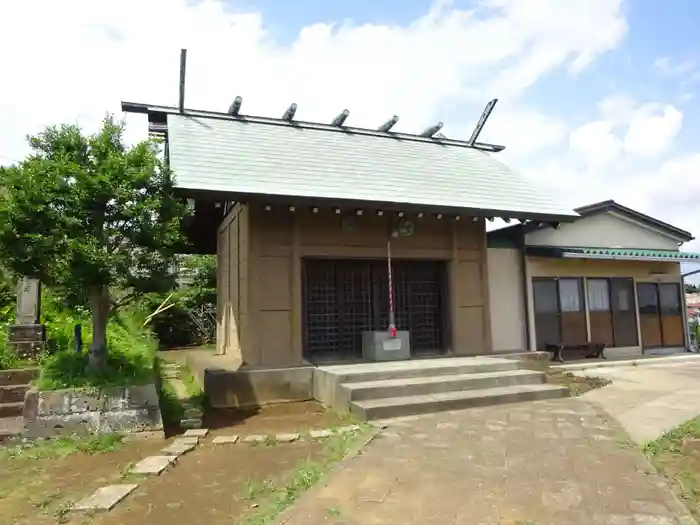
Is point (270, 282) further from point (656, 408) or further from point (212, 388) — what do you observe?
point (656, 408)

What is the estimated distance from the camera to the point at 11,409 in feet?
20.6

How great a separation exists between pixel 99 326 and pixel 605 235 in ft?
38.3

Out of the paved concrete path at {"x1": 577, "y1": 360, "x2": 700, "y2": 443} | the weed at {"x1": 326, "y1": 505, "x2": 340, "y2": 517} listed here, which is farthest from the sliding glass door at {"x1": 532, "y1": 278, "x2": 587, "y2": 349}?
the weed at {"x1": 326, "y1": 505, "x2": 340, "y2": 517}

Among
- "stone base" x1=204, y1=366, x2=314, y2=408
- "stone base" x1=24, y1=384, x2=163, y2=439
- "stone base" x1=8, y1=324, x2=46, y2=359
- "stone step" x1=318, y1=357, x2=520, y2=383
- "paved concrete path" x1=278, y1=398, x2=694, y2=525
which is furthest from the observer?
"stone base" x1=204, y1=366, x2=314, y2=408

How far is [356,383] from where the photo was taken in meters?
7.26

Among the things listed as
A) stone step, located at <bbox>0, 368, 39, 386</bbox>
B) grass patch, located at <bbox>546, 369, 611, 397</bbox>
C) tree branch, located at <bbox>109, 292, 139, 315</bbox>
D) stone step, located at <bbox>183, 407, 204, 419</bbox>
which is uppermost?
tree branch, located at <bbox>109, 292, 139, 315</bbox>

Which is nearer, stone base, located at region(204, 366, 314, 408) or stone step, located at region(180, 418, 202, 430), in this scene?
stone step, located at region(180, 418, 202, 430)

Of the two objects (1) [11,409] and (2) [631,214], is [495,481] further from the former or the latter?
(2) [631,214]

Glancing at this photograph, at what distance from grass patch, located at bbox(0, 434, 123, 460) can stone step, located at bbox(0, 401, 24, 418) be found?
38.5 inches

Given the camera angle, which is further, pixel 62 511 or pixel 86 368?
pixel 86 368

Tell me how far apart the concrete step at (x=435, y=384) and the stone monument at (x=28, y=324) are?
4.57 metres

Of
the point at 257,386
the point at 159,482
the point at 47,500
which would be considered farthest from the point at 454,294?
the point at 47,500

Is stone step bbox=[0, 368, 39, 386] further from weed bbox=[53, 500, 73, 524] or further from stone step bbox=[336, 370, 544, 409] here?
stone step bbox=[336, 370, 544, 409]

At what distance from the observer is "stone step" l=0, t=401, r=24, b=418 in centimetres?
623
